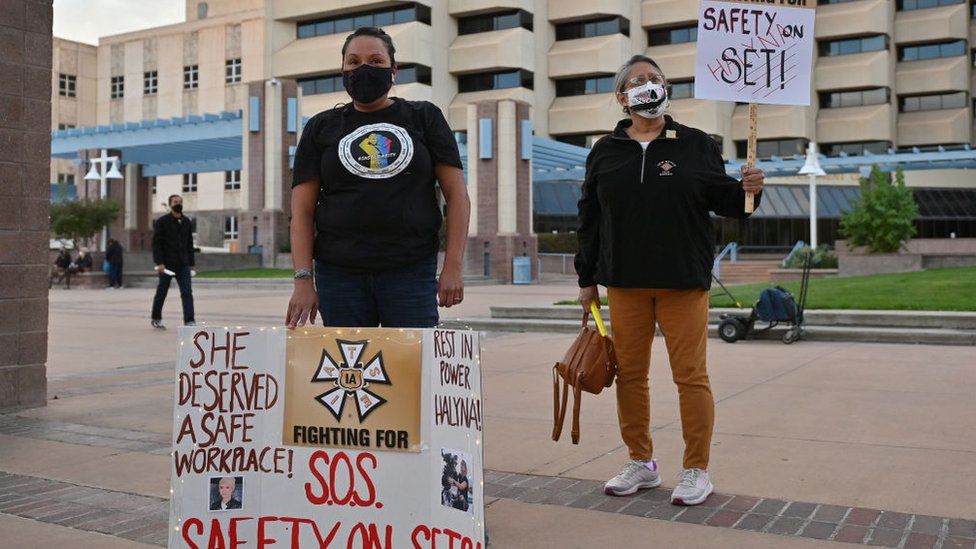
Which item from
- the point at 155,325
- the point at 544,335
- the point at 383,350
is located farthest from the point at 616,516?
the point at 155,325

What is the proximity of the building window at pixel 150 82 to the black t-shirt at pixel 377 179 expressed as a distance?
2552 inches

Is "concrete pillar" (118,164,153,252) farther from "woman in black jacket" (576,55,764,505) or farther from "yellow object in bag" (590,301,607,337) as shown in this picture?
"woman in black jacket" (576,55,764,505)

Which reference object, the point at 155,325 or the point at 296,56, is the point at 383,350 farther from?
the point at 296,56

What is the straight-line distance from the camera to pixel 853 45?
56094 mm

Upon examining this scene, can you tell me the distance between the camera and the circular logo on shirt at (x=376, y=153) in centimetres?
364

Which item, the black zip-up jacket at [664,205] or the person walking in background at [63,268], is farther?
the person walking in background at [63,268]

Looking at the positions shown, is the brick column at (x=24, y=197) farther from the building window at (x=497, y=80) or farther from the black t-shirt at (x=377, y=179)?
the building window at (x=497, y=80)

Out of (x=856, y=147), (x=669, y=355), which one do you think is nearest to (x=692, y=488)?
(x=669, y=355)

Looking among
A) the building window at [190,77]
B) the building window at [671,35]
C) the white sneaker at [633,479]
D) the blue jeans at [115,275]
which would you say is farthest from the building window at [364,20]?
the white sneaker at [633,479]

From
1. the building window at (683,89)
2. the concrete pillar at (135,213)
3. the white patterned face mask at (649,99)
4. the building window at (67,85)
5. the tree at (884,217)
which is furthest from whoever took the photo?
the building window at (67,85)

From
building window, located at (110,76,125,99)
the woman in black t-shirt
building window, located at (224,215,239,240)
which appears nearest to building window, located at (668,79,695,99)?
building window, located at (224,215,239,240)

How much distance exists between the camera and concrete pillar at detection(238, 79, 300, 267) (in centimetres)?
3788

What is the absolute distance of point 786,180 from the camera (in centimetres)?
5147

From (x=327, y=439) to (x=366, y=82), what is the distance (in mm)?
1446
